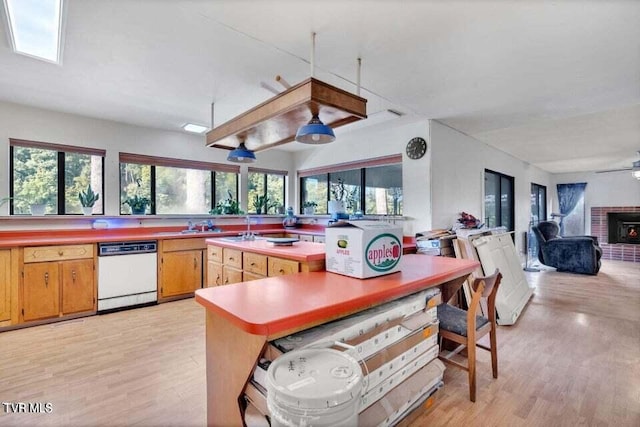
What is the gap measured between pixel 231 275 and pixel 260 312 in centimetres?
209

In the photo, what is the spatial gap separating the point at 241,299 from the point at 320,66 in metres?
1.96

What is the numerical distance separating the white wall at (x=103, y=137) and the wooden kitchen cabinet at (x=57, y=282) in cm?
81

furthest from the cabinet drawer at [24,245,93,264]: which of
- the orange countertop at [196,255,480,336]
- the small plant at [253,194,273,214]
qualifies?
the orange countertop at [196,255,480,336]

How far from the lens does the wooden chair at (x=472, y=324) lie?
6.39 ft

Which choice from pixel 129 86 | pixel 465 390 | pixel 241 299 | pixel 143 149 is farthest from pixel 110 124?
pixel 465 390

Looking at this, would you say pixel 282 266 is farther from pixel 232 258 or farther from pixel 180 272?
pixel 180 272

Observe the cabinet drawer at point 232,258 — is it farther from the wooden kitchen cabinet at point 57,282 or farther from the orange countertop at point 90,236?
the wooden kitchen cabinet at point 57,282

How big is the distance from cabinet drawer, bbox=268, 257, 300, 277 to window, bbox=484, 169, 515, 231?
14.1 ft

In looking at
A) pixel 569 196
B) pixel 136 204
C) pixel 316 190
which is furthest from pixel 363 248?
pixel 569 196

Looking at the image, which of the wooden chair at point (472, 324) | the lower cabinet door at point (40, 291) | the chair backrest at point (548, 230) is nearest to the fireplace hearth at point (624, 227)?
the chair backrest at point (548, 230)

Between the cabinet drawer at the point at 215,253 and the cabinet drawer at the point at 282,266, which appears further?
the cabinet drawer at the point at 215,253

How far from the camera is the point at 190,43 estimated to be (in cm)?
217

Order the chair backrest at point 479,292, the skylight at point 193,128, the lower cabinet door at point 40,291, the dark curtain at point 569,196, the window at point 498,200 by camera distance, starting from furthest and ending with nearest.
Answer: the dark curtain at point 569,196 < the window at point 498,200 < the skylight at point 193,128 < the lower cabinet door at point 40,291 < the chair backrest at point 479,292

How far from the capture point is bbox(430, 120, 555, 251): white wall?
3.95m
